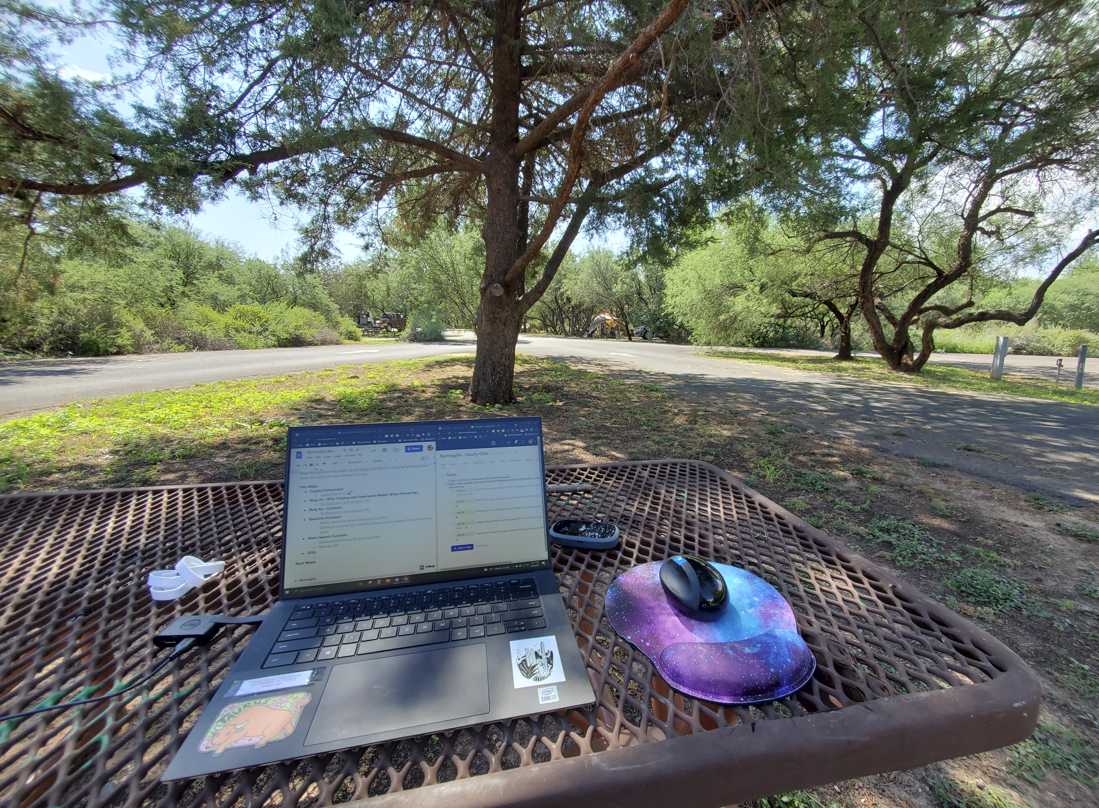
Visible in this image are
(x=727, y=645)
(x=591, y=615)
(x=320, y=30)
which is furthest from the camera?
(x=320, y=30)

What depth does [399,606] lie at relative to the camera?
90 cm

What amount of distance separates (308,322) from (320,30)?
67.1ft

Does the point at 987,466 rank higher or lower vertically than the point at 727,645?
lower

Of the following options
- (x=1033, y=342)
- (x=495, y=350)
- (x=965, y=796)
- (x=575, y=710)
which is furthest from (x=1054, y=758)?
(x=1033, y=342)

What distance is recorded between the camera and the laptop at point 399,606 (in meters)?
0.65

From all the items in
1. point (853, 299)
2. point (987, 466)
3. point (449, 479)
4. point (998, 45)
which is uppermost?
point (998, 45)

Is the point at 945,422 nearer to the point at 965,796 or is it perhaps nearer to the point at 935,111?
the point at 935,111

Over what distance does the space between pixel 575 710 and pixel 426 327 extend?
92.8 feet

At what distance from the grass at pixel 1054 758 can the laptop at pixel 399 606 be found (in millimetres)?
1584

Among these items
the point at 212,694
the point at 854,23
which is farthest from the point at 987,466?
the point at 212,694

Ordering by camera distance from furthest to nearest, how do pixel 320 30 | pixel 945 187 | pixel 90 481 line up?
pixel 945 187
pixel 320 30
pixel 90 481

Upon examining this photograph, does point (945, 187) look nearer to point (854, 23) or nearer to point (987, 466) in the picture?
point (854, 23)

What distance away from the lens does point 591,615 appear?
97cm

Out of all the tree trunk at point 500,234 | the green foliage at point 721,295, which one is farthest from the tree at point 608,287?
the tree trunk at point 500,234
